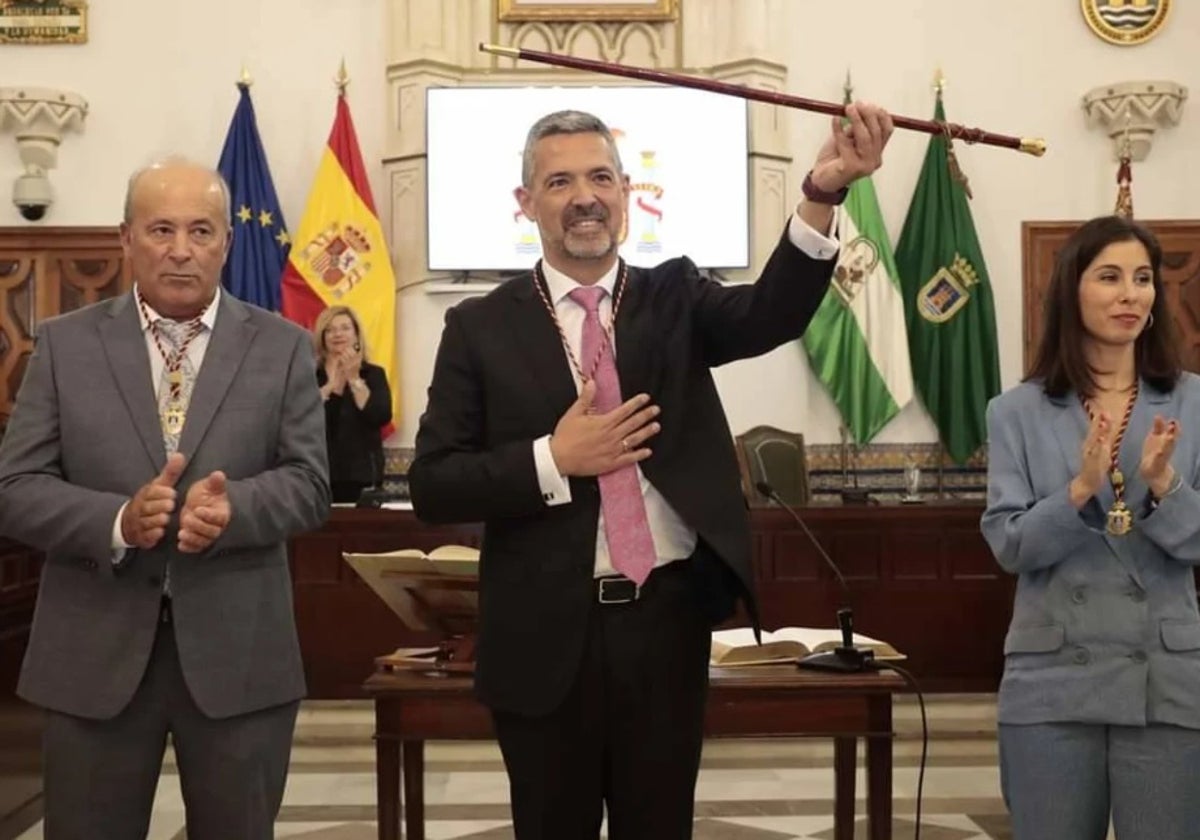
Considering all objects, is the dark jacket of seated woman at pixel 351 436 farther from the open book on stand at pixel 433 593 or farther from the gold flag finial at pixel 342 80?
the open book on stand at pixel 433 593

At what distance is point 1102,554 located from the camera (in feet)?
7.51

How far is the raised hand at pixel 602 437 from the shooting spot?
1.94 m

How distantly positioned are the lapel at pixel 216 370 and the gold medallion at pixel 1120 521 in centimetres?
142

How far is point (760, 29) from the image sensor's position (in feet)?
25.7

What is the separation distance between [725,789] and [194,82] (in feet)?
17.0

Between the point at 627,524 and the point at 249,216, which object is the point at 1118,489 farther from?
the point at 249,216

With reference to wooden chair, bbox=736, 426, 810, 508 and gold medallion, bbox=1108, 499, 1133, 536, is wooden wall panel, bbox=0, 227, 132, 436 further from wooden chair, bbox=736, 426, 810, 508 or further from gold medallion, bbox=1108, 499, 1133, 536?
gold medallion, bbox=1108, 499, 1133, 536

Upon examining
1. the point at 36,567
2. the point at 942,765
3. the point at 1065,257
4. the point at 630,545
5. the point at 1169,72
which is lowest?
the point at 942,765

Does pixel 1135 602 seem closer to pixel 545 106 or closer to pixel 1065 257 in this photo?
pixel 1065 257

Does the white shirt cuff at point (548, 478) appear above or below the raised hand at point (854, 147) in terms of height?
below

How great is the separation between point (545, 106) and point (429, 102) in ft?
2.09

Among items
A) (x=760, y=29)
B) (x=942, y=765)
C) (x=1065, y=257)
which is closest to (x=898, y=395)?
(x=760, y=29)

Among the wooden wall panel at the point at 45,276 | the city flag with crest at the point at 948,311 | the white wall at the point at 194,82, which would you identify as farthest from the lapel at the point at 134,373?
the city flag with crest at the point at 948,311

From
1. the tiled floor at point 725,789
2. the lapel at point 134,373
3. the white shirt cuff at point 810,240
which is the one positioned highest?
the white shirt cuff at point 810,240
